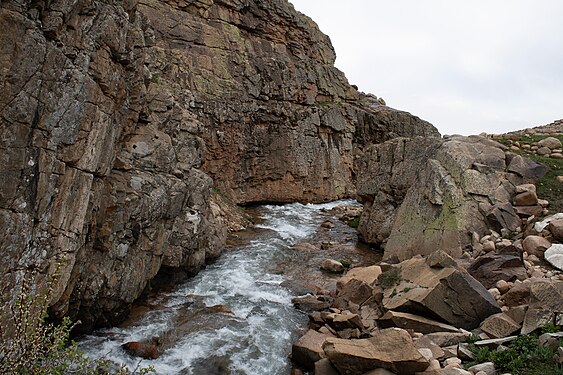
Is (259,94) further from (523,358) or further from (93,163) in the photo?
(523,358)

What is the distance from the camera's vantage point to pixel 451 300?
11195mm

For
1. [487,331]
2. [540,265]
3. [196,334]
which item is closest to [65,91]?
[196,334]

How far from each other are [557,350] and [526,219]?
9.54 meters

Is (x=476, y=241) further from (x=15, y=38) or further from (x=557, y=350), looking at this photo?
(x=15, y=38)

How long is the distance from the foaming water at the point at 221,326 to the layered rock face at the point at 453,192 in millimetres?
6491

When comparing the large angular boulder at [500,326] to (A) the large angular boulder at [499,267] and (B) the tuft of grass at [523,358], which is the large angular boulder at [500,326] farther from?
(A) the large angular boulder at [499,267]

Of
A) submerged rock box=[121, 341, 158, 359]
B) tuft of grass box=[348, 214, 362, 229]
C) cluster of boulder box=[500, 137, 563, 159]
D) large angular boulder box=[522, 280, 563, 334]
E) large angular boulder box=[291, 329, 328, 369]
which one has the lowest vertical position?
submerged rock box=[121, 341, 158, 359]

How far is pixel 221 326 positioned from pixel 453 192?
1121 cm

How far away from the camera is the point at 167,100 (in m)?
17.1

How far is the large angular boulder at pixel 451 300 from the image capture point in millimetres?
10922

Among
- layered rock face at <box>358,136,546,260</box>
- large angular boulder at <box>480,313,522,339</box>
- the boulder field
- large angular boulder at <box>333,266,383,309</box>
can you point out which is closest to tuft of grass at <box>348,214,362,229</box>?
layered rock face at <box>358,136,546,260</box>

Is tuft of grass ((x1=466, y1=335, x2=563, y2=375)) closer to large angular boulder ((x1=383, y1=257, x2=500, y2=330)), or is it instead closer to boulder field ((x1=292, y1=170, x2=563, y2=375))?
boulder field ((x1=292, y1=170, x2=563, y2=375))

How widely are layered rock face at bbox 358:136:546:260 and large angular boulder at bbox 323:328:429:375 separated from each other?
7920mm

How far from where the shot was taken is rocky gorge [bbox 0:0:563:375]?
28.5 ft
